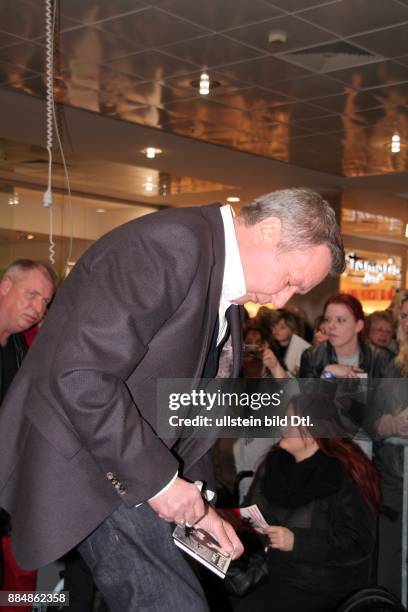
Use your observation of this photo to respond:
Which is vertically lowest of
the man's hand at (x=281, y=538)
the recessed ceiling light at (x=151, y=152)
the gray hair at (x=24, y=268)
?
the man's hand at (x=281, y=538)

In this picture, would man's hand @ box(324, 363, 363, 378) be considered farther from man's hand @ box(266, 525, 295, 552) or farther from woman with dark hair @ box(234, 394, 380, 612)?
man's hand @ box(266, 525, 295, 552)

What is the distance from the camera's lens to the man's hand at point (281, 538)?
3148 mm

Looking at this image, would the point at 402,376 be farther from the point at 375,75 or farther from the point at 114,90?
the point at 114,90

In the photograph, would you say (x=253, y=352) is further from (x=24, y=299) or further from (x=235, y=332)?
(x=235, y=332)

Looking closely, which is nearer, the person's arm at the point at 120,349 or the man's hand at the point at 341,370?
the person's arm at the point at 120,349

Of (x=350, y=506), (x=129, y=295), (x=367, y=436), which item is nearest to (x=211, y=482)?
(x=129, y=295)

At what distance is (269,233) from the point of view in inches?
71.9

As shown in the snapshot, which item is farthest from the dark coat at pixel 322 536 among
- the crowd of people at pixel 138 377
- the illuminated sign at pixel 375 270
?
the illuminated sign at pixel 375 270

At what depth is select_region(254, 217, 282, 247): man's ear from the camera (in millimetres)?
1822

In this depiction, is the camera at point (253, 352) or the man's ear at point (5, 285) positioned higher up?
the man's ear at point (5, 285)

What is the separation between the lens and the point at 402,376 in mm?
3900

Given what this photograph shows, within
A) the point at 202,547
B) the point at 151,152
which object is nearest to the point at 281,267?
the point at 202,547

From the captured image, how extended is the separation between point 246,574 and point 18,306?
1351 mm

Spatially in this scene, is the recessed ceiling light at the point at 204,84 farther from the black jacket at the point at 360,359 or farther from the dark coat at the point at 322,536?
the dark coat at the point at 322,536
